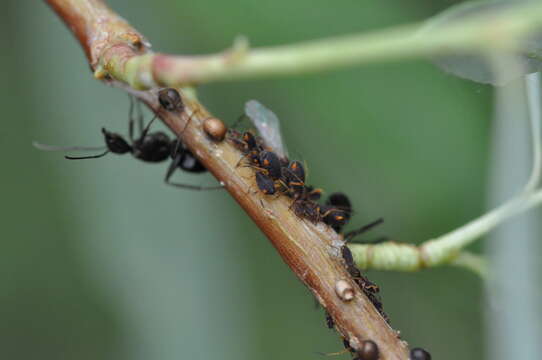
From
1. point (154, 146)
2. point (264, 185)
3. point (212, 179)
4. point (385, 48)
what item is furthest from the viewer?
point (212, 179)

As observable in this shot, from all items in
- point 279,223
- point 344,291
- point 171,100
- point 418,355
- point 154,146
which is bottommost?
point 418,355

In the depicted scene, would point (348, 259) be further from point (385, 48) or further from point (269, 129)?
point (385, 48)

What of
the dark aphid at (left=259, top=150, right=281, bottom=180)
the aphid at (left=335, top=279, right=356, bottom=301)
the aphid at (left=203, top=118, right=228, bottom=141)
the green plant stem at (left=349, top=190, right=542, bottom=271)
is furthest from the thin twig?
the aphid at (left=203, top=118, right=228, bottom=141)

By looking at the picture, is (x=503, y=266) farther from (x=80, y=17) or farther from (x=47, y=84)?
(x=47, y=84)

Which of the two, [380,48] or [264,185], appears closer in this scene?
[380,48]

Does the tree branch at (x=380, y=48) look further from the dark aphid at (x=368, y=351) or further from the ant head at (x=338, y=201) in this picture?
the ant head at (x=338, y=201)

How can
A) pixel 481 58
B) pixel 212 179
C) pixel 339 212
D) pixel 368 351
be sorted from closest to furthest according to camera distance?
pixel 481 58, pixel 368 351, pixel 339 212, pixel 212 179

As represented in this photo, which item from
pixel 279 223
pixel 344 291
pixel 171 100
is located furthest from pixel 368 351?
pixel 171 100
